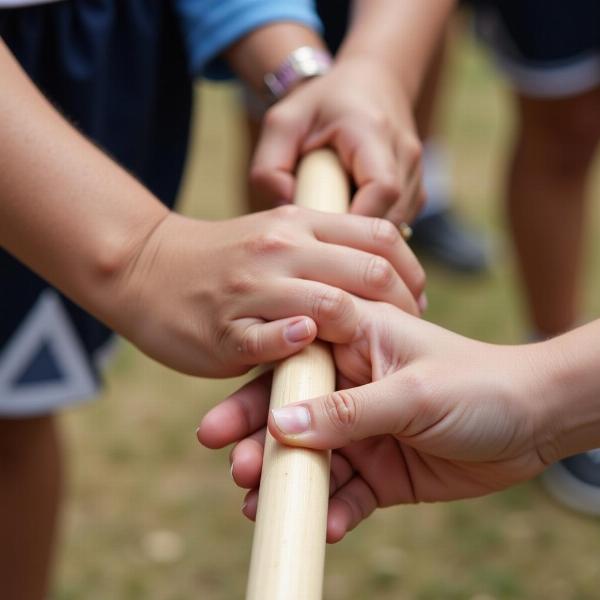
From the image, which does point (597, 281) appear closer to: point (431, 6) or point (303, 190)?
point (431, 6)

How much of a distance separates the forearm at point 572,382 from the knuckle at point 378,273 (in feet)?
0.46

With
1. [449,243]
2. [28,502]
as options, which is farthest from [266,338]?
[449,243]

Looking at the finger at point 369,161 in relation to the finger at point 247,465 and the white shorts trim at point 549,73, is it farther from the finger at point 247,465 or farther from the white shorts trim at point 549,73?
the white shorts trim at point 549,73

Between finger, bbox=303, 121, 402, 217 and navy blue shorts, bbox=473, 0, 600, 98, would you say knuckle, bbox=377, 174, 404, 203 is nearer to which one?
finger, bbox=303, 121, 402, 217

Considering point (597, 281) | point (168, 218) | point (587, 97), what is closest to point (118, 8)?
point (168, 218)

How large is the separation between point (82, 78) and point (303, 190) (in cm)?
26

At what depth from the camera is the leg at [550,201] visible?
190cm

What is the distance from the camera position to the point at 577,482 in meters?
1.87

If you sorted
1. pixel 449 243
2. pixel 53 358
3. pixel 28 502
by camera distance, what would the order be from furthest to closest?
pixel 449 243 < pixel 28 502 < pixel 53 358

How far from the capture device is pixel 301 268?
908 millimetres

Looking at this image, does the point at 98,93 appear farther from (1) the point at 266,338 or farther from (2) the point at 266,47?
(1) the point at 266,338

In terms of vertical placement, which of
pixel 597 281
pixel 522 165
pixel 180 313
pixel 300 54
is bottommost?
pixel 597 281

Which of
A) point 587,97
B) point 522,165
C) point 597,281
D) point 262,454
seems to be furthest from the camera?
point 597,281

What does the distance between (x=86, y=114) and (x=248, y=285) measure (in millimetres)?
358
